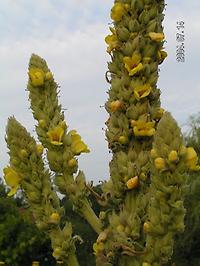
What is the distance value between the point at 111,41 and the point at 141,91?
222 mm

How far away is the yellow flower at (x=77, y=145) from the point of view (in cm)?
208

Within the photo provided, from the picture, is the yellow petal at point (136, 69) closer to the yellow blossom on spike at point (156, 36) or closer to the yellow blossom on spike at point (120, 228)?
the yellow blossom on spike at point (156, 36)

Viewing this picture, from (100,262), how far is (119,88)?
565 millimetres

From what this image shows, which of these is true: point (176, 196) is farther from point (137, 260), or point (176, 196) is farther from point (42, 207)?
point (42, 207)

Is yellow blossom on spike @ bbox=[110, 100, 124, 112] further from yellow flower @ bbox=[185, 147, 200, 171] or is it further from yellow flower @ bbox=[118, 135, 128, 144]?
yellow flower @ bbox=[185, 147, 200, 171]

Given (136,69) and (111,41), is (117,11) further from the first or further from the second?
(136,69)

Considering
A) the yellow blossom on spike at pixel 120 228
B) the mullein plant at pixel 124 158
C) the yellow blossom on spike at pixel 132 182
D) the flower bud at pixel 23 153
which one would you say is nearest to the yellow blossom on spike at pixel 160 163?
the mullein plant at pixel 124 158

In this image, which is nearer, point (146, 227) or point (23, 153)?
point (146, 227)

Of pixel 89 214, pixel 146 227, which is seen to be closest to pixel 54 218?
pixel 89 214

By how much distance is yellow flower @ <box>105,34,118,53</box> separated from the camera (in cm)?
196

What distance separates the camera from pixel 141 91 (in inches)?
74.4

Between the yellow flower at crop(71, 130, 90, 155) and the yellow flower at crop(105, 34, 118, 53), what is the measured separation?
33cm

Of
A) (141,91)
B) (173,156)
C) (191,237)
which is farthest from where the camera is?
(191,237)

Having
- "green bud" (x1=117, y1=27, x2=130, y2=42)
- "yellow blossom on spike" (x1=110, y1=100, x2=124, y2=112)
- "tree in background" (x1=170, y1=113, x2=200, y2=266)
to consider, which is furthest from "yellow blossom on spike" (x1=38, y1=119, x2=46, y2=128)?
"tree in background" (x1=170, y1=113, x2=200, y2=266)
